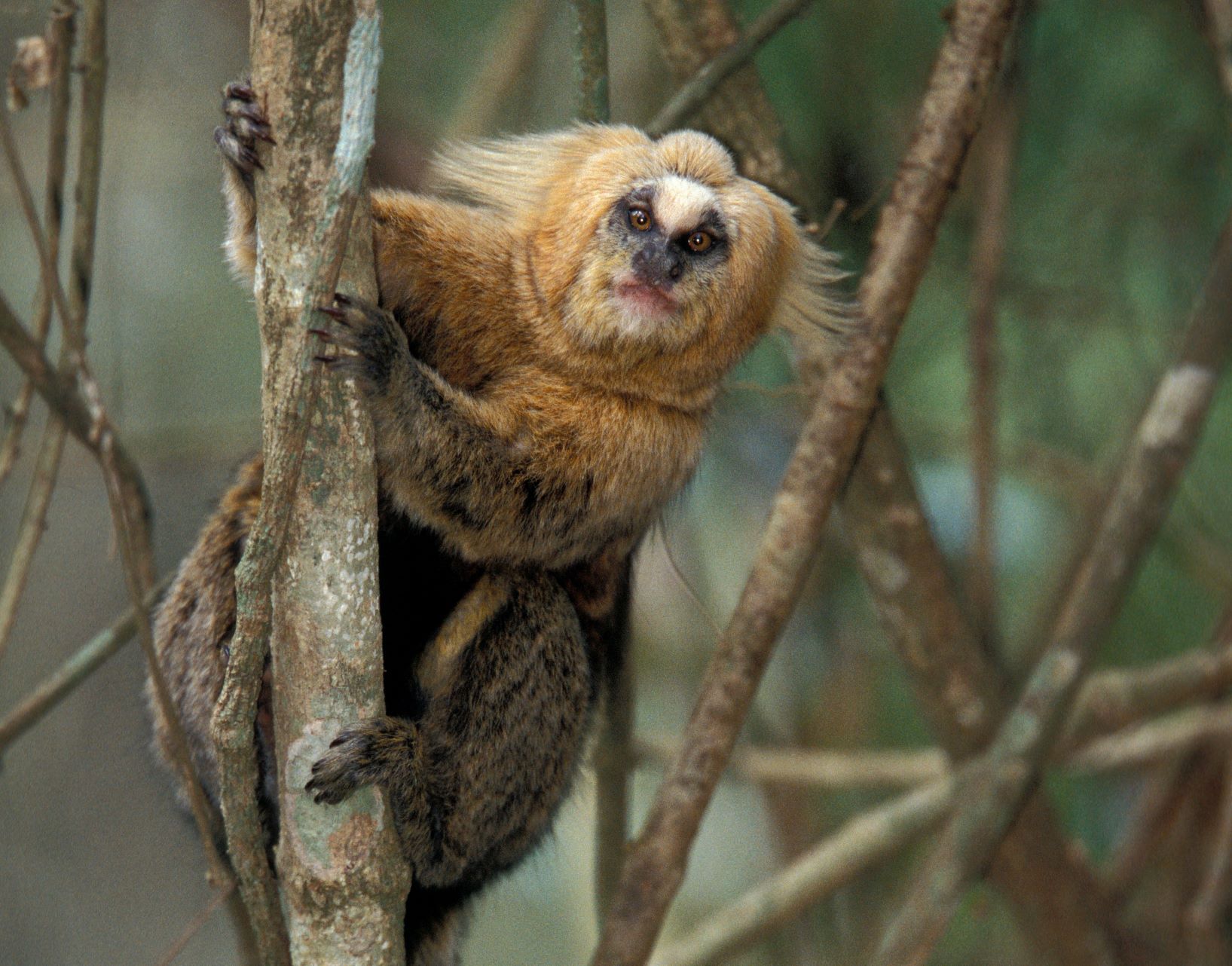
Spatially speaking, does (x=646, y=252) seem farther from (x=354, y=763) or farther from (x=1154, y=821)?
(x=1154, y=821)

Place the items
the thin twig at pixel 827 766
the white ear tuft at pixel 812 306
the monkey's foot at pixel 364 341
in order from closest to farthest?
the monkey's foot at pixel 364 341
the white ear tuft at pixel 812 306
the thin twig at pixel 827 766

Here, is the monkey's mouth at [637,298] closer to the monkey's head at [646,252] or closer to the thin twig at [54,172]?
the monkey's head at [646,252]

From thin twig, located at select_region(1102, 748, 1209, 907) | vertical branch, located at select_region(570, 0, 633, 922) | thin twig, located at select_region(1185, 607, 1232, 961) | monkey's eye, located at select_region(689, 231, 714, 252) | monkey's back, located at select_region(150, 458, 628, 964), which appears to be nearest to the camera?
monkey's back, located at select_region(150, 458, 628, 964)

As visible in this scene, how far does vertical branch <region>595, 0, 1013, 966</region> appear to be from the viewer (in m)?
3.50

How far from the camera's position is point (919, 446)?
658 cm

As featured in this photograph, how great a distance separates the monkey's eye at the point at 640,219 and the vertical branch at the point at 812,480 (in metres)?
0.73

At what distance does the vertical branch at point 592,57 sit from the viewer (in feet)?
12.1

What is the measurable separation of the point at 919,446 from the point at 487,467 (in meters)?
4.04

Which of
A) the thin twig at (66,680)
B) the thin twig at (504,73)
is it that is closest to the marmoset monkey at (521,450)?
the thin twig at (66,680)

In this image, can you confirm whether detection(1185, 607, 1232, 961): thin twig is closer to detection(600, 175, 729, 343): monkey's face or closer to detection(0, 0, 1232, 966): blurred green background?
detection(0, 0, 1232, 966): blurred green background

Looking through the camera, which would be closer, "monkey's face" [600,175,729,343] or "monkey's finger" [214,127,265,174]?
"monkey's finger" [214,127,265,174]

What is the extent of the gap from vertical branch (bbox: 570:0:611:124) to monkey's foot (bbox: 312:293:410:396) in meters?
1.52

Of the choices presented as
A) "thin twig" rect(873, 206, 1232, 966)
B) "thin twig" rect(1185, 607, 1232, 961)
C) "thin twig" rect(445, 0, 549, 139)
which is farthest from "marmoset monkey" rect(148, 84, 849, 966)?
"thin twig" rect(1185, 607, 1232, 961)

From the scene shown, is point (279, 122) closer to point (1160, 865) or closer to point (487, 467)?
point (487, 467)
